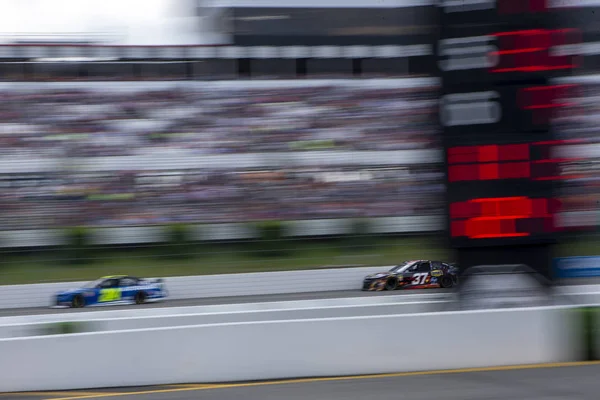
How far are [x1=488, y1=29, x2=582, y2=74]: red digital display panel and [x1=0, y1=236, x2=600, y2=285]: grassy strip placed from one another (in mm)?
10851

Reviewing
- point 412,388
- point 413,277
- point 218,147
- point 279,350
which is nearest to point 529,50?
point 412,388

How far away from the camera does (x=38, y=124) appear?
20953 mm

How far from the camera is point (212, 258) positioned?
19.6 metres

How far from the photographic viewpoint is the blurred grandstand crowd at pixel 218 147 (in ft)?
64.2

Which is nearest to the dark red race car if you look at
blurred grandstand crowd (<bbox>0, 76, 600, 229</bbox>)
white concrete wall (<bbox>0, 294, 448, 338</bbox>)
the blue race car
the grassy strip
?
the grassy strip

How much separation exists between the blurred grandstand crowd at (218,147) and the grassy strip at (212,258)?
708 mm

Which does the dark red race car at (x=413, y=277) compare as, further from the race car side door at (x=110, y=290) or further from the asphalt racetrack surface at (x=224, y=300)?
the race car side door at (x=110, y=290)

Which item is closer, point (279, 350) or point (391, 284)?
point (279, 350)

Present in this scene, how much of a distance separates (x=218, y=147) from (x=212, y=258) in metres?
3.14

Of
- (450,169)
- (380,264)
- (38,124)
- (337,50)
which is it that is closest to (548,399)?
(450,169)

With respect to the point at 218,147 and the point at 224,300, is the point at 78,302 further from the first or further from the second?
the point at 218,147

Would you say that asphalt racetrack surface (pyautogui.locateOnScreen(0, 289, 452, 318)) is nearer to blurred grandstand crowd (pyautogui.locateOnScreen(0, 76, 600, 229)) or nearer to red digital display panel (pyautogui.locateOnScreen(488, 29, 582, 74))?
blurred grandstand crowd (pyautogui.locateOnScreen(0, 76, 600, 229))

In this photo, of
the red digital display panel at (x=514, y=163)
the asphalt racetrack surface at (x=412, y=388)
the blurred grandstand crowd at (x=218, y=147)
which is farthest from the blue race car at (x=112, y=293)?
the red digital display panel at (x=514, y=163)

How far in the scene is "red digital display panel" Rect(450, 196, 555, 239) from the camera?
8203 millimetres
